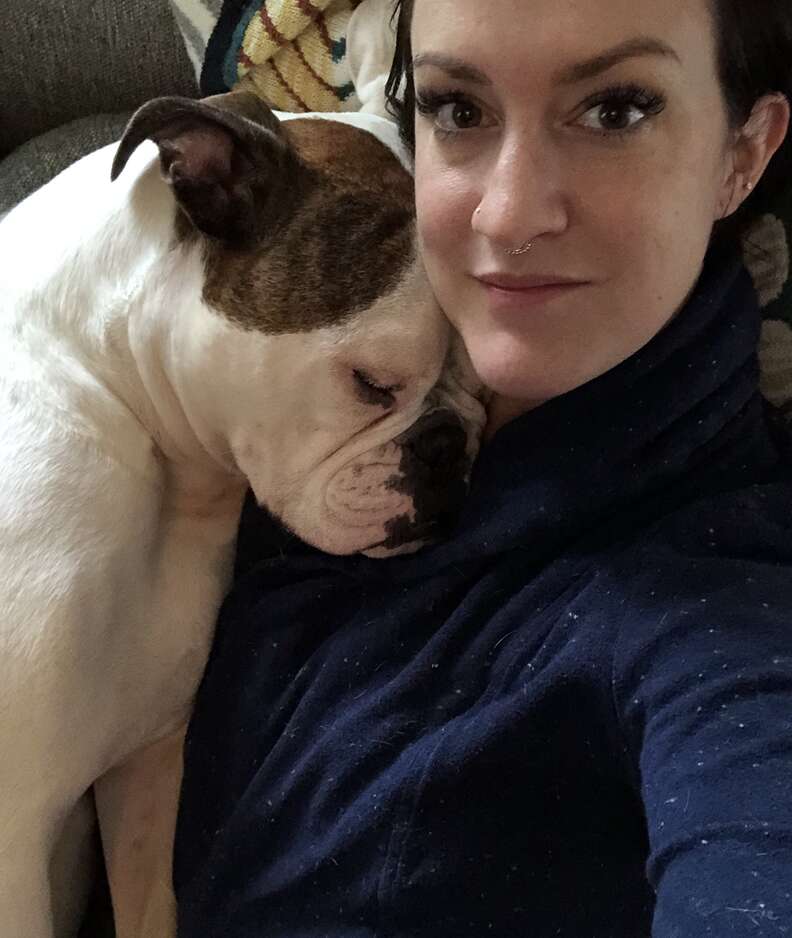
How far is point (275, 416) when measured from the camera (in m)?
1.25

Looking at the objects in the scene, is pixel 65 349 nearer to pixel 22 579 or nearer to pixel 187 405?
pixel 187 405

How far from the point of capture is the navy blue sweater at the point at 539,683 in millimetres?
933

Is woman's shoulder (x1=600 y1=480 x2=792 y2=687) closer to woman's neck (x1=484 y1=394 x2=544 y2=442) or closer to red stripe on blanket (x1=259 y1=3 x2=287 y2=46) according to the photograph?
woman's neck (x1=484 y1=394 x2=544 y2=442)

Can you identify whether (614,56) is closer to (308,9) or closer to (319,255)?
(319,255)

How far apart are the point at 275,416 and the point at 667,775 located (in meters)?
0.62

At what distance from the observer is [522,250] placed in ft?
3.23

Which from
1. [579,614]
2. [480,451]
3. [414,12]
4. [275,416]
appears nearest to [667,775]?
[579,614]

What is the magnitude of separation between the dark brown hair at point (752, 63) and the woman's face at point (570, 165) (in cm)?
3

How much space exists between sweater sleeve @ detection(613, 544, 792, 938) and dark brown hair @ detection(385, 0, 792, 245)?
0.45m

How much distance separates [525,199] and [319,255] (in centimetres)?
34

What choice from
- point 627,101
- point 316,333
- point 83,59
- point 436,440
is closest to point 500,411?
point 436,440

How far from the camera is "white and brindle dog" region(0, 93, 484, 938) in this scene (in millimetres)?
1173

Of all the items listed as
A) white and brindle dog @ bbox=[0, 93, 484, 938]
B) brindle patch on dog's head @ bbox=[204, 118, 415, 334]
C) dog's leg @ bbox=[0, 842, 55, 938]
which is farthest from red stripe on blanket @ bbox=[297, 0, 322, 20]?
dog's leg @ bbox=[0, 842, 55, 938]

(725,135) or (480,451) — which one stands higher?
(725,135)
